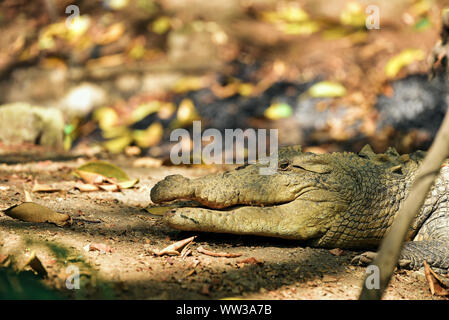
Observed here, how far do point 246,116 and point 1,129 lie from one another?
3.18 metres

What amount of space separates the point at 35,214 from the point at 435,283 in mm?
2272

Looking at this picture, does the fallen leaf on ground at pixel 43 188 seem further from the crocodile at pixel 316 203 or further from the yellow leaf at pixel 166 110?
the yellow leaf at pixel 166 110

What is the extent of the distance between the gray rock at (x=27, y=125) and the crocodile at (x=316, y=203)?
3332mm

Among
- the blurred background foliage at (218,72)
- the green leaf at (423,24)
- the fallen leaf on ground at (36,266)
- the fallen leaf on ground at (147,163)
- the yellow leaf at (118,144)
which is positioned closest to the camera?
the fallen leaf on ground at (36,266)

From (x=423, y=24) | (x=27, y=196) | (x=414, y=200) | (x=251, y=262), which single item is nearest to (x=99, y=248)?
(x=251, y=262)

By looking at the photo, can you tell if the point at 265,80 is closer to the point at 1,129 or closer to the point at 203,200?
the point at 1,129

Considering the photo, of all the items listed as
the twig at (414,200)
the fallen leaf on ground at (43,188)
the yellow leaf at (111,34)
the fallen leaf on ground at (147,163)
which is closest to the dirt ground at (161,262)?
the fallen leaf on ground at (43,188)

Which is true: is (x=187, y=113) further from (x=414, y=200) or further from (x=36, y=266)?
(x=414, y=200)

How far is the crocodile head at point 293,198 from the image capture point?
7.97 feet

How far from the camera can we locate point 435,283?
7.70ft

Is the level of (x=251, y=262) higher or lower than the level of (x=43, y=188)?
lower

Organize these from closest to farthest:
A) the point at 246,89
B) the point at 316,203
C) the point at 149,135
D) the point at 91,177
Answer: the point at 316,203
the point at 91,177
the point at 149,135
the point at 246,89

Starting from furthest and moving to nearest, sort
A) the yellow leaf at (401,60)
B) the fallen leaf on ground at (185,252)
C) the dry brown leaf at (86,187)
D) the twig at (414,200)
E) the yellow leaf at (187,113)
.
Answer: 1. the yellow leaf at (401,60)
2. the yellow leaf at (187,113)
3. the dry brown leaf at (86,187)
4. the fallen leaf on ground at (185,252)
5. the twig at (414,200)

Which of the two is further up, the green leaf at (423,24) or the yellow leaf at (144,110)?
the green leaf at (423,24)
